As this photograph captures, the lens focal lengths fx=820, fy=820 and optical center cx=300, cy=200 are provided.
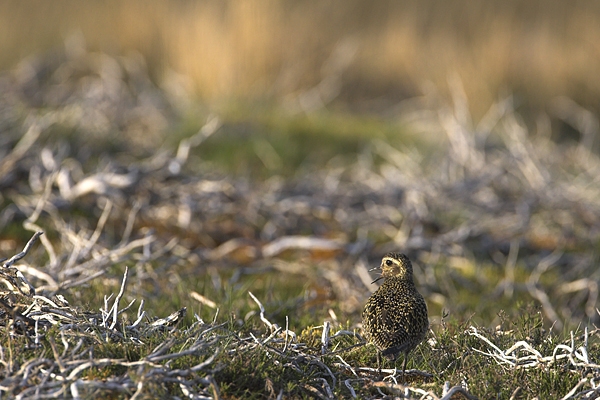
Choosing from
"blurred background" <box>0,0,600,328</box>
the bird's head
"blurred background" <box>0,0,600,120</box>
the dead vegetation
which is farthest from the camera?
"blurred background" <box>0,0,600,120</box>

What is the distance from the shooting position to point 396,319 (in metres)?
3.58

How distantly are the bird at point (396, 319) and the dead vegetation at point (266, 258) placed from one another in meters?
0.16

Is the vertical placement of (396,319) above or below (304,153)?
above

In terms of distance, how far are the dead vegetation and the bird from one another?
0.52 ft

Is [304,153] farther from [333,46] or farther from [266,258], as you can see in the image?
[333,46]

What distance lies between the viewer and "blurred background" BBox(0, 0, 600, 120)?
1296cm

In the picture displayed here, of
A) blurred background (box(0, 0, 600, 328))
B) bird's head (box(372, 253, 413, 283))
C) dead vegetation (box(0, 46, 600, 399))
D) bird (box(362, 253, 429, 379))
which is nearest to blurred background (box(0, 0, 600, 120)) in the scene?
blurred background (box(0, 0, 600, 328))

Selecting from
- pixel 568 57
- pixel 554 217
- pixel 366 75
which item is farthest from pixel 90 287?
pixel 568 57

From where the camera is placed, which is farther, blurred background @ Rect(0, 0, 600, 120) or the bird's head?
blurred background @ Rect(0, 0, 600, 120)

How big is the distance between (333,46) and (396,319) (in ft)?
38.0

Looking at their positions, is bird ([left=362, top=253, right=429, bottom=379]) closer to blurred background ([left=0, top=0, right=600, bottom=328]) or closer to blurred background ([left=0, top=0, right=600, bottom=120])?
blurred background ([left=0, top=0, right=600, bottom=328])

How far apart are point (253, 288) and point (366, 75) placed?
10.9 metres

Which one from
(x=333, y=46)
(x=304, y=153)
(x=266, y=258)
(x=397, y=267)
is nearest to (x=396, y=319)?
(x=397, y=267)

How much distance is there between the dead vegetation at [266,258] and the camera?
11.2 ft
